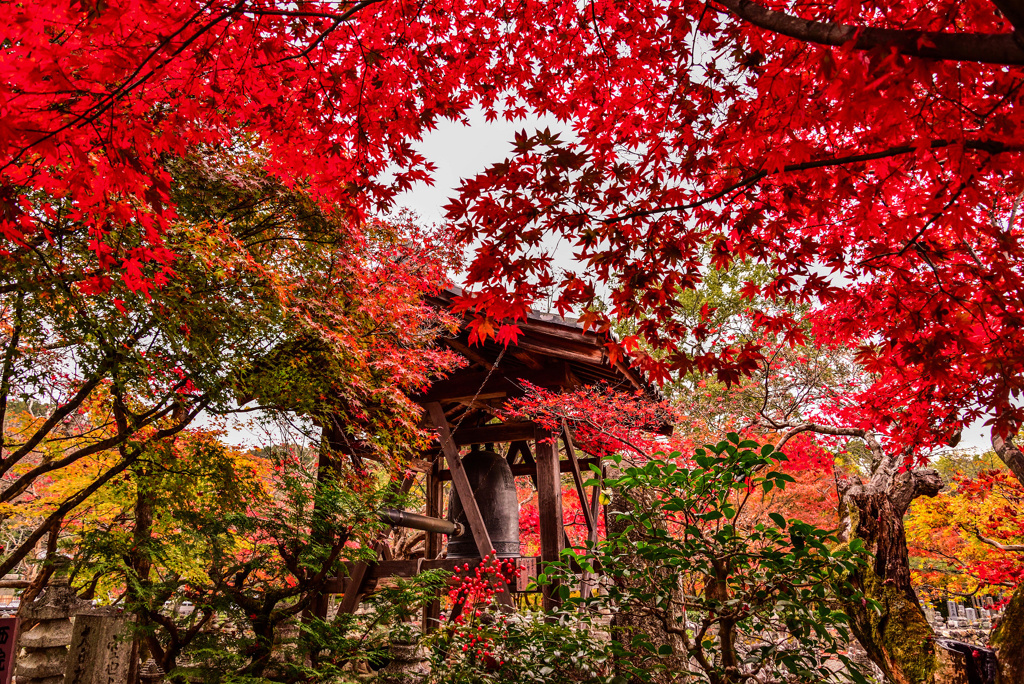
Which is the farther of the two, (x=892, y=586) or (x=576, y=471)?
(x=576, y=471)

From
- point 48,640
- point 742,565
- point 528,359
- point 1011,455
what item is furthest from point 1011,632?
point 48,640

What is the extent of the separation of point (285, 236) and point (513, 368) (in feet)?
11.5

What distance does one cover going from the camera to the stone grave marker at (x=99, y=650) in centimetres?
412

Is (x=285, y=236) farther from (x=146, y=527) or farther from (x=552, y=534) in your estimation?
(x=552, y=534)

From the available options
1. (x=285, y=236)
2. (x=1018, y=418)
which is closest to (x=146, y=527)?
(x=285, y=236)

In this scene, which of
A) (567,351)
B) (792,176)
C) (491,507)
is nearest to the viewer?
(792,176)

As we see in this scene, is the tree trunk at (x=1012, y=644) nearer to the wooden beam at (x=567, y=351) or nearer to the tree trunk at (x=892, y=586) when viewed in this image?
the tree trunk at (x=892, y=586)

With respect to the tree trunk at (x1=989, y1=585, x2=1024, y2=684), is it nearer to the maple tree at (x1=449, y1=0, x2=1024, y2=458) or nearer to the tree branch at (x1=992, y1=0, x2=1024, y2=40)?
the maple tree at (x1=449, y1=0, x2=1024, y2=458)

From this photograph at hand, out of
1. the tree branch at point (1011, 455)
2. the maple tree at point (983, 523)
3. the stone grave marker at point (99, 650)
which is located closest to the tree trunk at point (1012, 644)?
the tree branch at point (1011, 455)

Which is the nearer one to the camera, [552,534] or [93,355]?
[93,355]

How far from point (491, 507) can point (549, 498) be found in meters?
1.18

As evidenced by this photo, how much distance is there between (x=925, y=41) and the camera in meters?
1.82

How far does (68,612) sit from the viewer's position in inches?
174

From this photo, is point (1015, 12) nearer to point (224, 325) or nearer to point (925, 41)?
point (925, 41)
